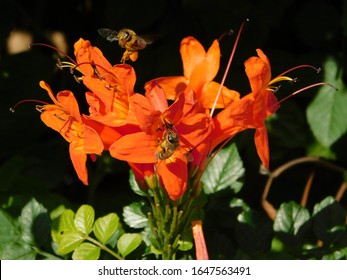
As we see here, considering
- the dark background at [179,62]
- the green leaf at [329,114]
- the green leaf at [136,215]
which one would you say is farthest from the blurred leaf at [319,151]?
the green leaf at [136,215]

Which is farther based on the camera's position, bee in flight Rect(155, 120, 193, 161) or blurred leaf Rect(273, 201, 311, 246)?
blurred leaf Rect(273, 201, 311, 246)

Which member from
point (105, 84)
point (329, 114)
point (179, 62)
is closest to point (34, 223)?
point (105, 84)

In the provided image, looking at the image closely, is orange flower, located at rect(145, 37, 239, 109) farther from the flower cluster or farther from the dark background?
the dark background

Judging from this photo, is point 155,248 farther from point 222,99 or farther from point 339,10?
point 339,10

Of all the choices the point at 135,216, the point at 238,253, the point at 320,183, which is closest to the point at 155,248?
the point at 135,216

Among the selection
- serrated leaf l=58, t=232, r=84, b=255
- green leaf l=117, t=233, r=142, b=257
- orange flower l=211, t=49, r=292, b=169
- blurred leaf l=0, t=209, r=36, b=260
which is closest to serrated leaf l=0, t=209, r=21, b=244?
blurred leaf l=0, t=209, r=36, b=260

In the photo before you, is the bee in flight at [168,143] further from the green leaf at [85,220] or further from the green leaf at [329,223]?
the green leaf at [329,223]

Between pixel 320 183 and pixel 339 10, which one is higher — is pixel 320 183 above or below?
below
